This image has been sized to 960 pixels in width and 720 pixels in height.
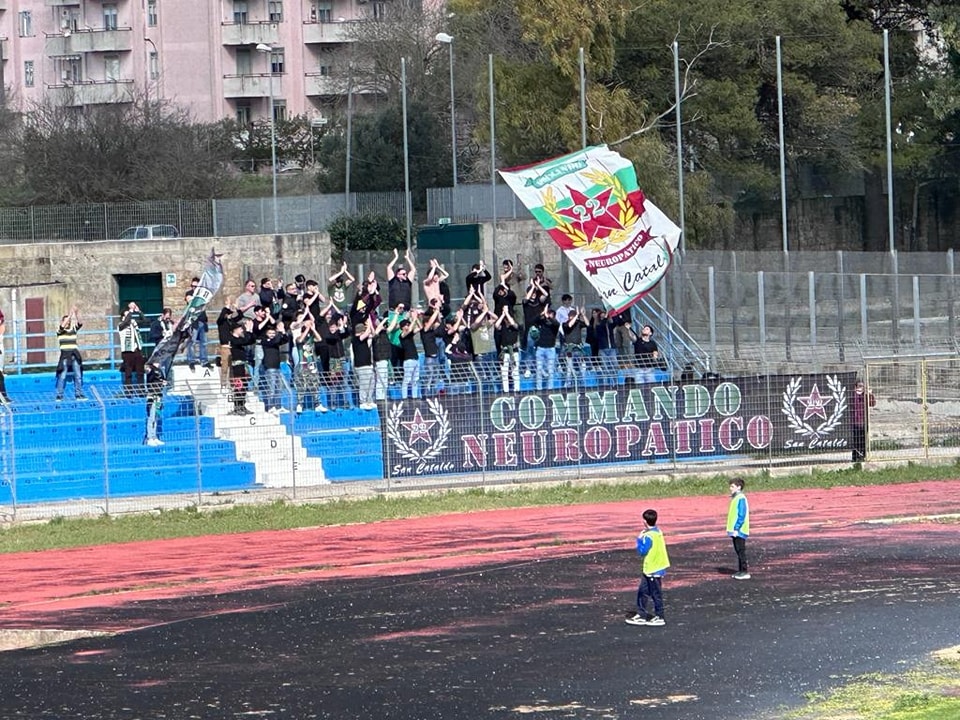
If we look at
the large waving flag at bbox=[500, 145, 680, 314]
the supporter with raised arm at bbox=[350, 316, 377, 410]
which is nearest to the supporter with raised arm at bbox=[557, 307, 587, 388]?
the large waving flag at bbox=[500, 145, 680, 314]

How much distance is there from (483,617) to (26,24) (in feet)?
247

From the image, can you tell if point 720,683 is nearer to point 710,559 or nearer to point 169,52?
point 710,559

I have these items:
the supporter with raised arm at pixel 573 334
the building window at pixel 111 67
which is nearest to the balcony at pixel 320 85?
the building window at pixel 111 67

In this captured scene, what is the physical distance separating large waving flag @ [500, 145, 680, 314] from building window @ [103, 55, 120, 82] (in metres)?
58.3

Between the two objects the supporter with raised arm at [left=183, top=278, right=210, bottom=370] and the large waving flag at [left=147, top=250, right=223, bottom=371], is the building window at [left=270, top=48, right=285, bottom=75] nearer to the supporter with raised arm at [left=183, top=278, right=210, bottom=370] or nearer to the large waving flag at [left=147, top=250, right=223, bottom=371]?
the supporter with raised arm at [left=183, top=278, right=210, bottom=370]

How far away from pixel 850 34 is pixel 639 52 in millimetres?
7069

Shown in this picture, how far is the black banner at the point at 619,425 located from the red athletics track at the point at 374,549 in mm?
1843

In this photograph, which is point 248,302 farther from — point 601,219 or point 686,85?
point 686,85

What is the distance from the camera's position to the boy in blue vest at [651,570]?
1689cm

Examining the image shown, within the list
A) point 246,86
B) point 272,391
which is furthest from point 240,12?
point 272,391

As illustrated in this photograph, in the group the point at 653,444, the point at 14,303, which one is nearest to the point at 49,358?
the point at 14,303

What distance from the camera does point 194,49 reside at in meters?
82.5

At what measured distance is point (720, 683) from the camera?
1482 centimetres

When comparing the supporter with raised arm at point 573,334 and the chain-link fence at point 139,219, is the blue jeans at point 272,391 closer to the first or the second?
the supporter with raised arm at point 573,334
